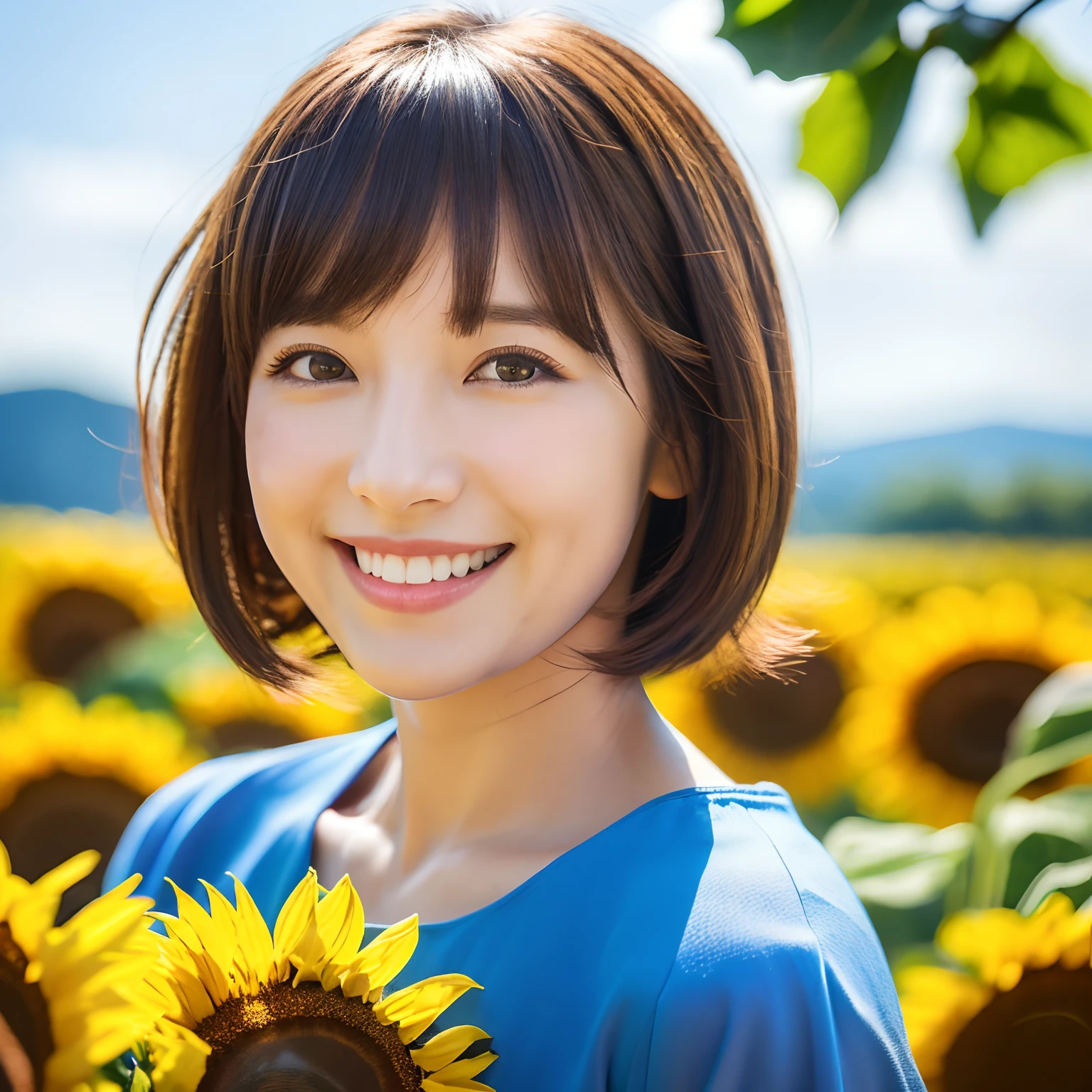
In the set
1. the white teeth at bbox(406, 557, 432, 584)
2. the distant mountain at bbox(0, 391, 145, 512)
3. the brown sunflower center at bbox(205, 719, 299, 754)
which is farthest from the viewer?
the distant mountain at bbox(0, 391, 145, 512)

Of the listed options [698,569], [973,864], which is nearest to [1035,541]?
[973,864]

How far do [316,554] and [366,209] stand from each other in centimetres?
28

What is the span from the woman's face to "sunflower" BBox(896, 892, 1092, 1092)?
1.48 ft

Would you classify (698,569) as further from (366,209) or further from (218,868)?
(218,868)

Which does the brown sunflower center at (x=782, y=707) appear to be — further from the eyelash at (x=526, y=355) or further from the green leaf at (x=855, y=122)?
the green leaf at (x=855, y=122)

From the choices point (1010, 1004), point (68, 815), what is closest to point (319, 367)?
point (1010, 1004)

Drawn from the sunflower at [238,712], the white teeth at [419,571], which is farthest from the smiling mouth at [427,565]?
the sunflower at [238,712]

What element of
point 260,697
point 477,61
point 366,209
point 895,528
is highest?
point 477,61

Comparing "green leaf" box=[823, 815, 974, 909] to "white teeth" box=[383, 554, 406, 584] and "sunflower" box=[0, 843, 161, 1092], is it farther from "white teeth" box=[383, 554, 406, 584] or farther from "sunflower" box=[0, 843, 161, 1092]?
"sunflower" box=[0, 843, 161, 1092]

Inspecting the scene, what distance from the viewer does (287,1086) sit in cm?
59

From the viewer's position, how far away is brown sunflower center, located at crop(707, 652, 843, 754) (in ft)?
6.15

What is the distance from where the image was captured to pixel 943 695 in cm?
183

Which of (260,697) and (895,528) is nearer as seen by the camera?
(260,697)

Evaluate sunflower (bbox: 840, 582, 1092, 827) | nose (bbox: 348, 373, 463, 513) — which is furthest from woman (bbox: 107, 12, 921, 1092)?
sunflower (bbox: 840, 582, 1092, 827)
